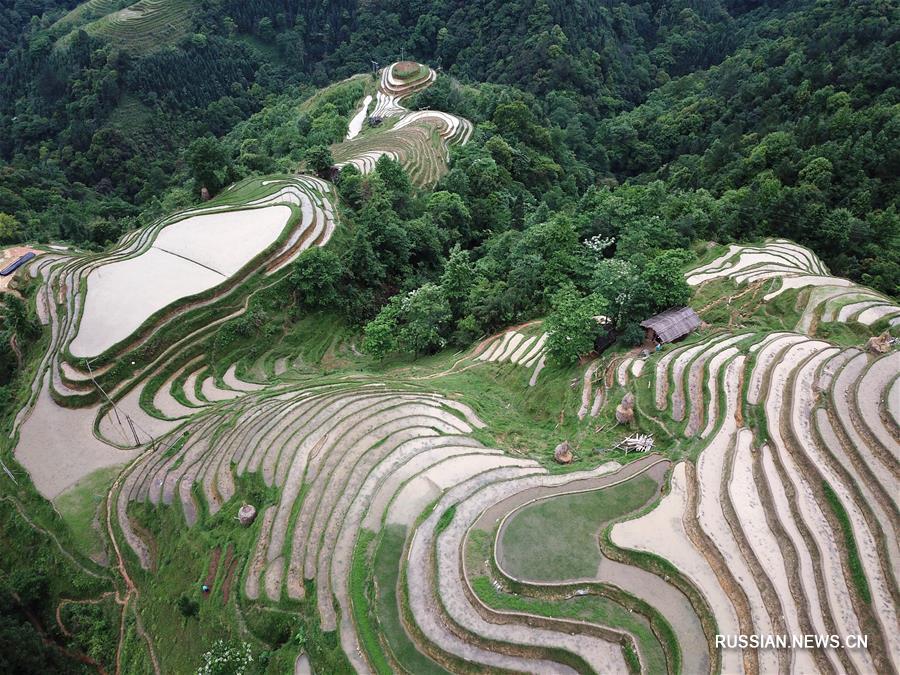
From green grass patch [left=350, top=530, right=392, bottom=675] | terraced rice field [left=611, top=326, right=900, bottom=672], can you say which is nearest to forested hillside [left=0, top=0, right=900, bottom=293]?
terraced rice field [left=611, top=326, right=900, bottom=672]

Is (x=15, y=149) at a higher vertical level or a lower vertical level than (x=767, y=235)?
higher

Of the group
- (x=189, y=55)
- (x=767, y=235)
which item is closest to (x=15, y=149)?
(x=189, y=55)

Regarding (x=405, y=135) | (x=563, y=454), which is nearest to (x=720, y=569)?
(x=563, y=454)

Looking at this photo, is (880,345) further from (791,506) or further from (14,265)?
(14,265)

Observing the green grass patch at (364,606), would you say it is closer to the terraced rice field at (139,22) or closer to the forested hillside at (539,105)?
the forested hillside at (539,105)

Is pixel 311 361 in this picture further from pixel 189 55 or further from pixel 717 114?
pixel 189 55

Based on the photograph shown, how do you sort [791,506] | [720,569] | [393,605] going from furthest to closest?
[791,506] < [393,605] < [720,569]

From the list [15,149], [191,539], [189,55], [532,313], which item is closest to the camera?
[191,539]
